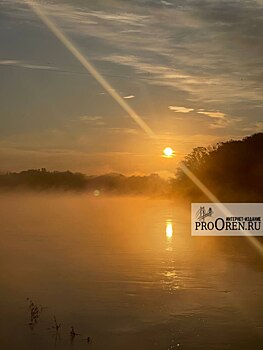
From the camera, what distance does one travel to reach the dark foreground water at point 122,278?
5242 millimetres

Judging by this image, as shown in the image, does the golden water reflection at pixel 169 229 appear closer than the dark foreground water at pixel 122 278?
No

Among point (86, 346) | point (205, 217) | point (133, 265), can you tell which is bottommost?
point (86, 346)

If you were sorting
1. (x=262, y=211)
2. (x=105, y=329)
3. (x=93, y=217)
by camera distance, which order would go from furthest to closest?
1. (x=93, y=217)
2. (x=262, y=211)
3. (x=105, y=329)


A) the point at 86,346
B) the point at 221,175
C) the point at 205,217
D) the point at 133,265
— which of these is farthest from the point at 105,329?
the point at 221,175

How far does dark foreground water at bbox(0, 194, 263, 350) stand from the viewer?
524 cm

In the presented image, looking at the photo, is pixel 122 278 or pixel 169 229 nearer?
pixel 122 278

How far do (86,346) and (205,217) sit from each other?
3994 mm

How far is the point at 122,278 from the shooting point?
712 centimetres

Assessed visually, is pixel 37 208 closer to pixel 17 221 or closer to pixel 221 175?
pixel 17 221

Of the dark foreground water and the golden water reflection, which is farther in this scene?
the golden water reflection

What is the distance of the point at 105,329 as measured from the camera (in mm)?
5344

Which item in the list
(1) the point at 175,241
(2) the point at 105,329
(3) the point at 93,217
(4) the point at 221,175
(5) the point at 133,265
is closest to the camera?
(2) the point at 105,329

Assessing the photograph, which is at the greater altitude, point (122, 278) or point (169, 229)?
point (169, 229)

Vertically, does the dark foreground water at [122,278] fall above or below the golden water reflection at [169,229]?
below
